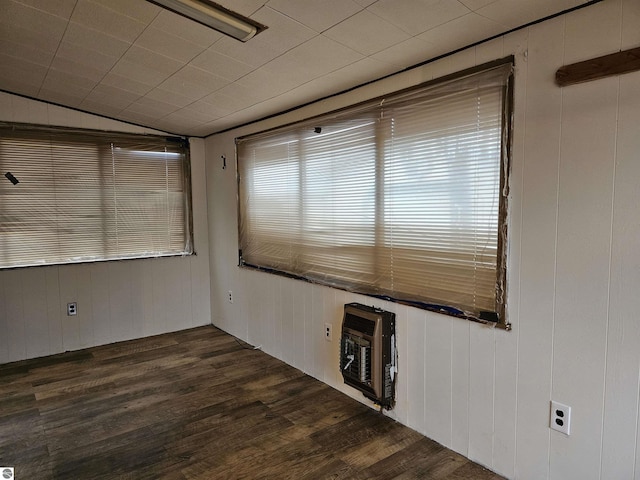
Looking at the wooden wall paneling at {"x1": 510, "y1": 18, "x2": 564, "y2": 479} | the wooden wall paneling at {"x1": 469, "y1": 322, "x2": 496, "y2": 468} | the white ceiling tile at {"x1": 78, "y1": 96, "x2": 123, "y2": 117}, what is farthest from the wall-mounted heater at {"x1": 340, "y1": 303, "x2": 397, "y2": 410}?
the white ceiling tile at {"x1": 78, "y1": 96, "x2": 123, "y2": 117}

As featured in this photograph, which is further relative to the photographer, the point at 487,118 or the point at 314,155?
the point at 314,155

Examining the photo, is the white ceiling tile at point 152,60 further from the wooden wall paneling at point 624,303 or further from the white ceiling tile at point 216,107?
the wooden wall paneling at point 624,303

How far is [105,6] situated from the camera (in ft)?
6.47

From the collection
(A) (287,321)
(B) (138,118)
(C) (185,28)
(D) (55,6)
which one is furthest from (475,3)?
(B) (138,118)

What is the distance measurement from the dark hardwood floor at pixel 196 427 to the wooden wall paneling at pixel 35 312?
0.56 feet

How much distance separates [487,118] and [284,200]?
1.87 meters

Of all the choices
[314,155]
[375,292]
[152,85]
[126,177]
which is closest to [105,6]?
[152,85]

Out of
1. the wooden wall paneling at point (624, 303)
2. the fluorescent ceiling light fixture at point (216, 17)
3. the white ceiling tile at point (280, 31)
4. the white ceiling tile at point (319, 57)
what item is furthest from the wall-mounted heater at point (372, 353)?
the fluorescent ceiling light fixture at point (216, 17)

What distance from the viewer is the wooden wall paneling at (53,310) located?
383 cm

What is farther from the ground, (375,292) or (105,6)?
(105,6)

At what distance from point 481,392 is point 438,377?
0.26m

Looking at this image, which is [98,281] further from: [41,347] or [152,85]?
[152,85]

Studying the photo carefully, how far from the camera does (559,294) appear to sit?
178 centimetres

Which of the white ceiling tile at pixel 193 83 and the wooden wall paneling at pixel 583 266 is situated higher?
the white ceiling tile at pixel 193 83
